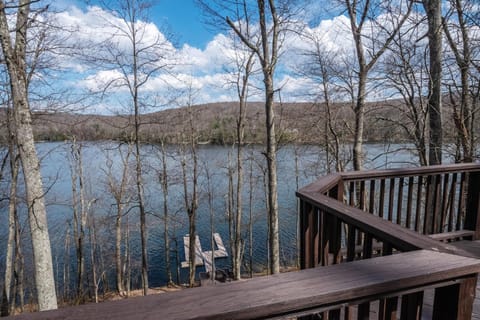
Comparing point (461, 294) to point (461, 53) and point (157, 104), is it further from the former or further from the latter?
point (157, 104)

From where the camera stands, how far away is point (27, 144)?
515cm

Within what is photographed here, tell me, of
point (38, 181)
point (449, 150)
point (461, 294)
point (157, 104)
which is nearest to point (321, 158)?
point (449, 150)

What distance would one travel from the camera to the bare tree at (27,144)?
4.98 metres

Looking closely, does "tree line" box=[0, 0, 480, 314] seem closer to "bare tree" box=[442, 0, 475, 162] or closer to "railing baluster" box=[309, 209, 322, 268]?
"bare tree" box=[442, 0, 475, 162]

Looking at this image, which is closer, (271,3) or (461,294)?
(461,294)

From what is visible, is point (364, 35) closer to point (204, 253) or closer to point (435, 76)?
point (435, 76)

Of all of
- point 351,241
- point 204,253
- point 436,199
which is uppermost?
point 351,241

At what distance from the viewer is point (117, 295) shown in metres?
12.7

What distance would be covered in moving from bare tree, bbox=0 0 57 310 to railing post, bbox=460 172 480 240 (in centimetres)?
684

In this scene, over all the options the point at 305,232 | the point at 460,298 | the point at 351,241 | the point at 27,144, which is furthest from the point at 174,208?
the point at 460,298

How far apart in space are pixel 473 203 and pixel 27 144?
6981 millimetres

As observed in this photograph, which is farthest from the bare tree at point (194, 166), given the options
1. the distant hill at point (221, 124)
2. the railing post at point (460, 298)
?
the railing post at point (460, 298)

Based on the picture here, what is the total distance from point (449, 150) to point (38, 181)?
8389mm

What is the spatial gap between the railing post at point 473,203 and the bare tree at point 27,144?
22.4ft
